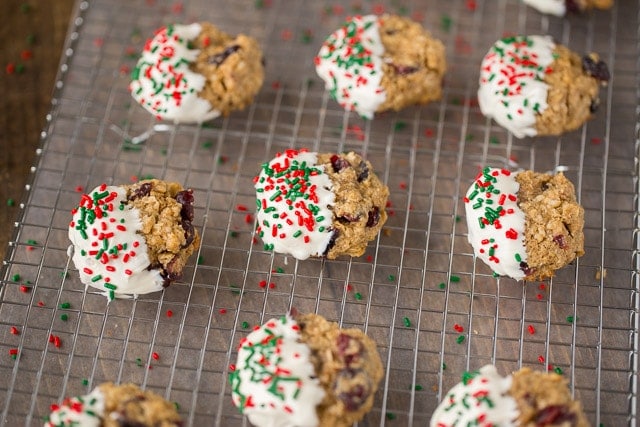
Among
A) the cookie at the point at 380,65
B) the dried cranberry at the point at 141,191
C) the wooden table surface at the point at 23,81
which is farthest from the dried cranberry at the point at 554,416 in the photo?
the wooden table surface at the point at 23,81

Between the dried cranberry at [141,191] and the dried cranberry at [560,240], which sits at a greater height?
the dried cranberry at [560,240]

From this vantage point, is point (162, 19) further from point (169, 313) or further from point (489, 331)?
point (489, 331)

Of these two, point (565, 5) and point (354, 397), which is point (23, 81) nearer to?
point (354, 397)

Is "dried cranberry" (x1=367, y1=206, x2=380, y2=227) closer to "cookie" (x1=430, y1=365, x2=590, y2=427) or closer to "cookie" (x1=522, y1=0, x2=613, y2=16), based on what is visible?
"cookie" (x1=430, y1=365, x2=590, y2=427)

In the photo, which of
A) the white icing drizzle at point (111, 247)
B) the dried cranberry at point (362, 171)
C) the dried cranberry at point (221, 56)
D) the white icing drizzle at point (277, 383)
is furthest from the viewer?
the dried cranberry at point (221, 56)

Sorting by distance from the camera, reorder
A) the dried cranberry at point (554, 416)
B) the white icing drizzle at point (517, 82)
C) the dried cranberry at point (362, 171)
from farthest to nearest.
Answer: the white icing drizzle at point (517, 82) < the dried cranberry at point (362, 171) < the dried cranberry at point (554, 416)

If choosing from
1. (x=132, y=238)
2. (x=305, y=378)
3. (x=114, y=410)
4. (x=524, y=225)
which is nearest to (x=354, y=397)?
(x=305, y=378)

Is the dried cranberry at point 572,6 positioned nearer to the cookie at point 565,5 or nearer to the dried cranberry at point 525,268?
the cookie at point 565,5
